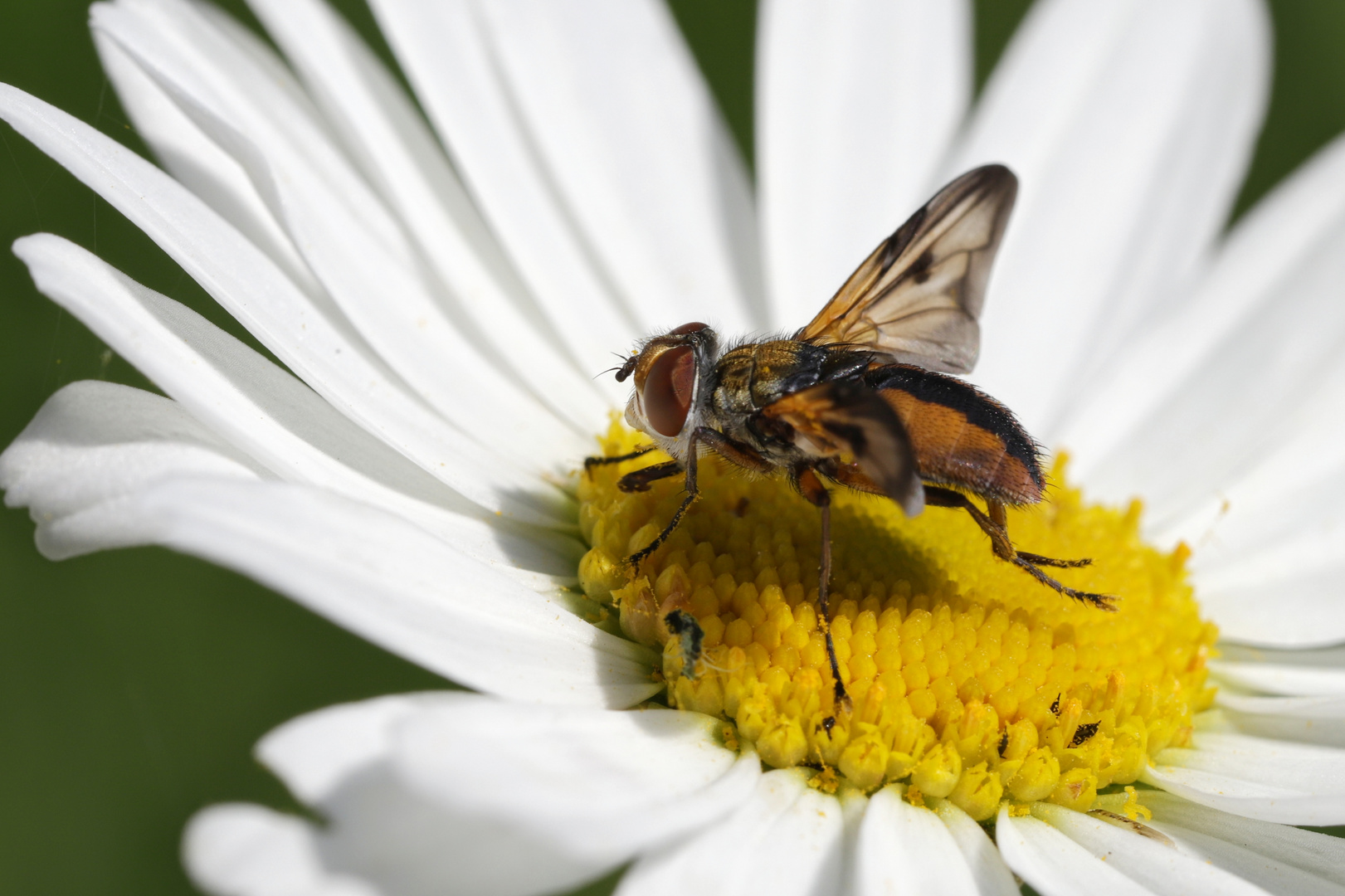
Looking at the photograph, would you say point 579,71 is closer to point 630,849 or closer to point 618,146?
point 618,146

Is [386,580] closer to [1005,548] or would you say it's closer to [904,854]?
[904,854]

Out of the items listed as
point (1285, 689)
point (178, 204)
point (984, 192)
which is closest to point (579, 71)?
point (984, 192)

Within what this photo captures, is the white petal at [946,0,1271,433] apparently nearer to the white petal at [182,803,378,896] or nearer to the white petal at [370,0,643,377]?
the white petal at [370,0,643,377]

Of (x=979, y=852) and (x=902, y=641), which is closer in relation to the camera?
(x=979, y=852)

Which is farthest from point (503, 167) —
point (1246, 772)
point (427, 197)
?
point (1246, 772)

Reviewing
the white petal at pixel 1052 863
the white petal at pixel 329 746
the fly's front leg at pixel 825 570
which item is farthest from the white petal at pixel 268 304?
the white petal at pixel 1052 863

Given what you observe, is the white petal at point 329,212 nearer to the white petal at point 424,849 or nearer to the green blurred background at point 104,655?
the green blurred background at point 104,655
